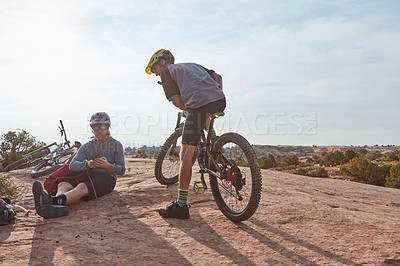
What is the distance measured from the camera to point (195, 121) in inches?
148

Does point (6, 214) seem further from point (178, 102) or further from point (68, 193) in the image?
point (178, 102)

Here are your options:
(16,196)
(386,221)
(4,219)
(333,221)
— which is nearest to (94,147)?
(4,219)

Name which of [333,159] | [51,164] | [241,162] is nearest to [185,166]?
[241,162]

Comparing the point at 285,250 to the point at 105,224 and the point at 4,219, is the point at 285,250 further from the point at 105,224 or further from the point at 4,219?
the point at 4,219

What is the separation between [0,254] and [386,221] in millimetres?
4223

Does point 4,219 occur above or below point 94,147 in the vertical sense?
below

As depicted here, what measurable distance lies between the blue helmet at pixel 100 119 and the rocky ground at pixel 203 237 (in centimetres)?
138

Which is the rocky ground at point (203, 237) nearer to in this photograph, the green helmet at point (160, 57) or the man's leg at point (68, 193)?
the man's leg at point (68, 193)

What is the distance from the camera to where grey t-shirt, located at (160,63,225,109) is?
3701 millimetres

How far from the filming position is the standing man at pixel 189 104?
371 centimetres

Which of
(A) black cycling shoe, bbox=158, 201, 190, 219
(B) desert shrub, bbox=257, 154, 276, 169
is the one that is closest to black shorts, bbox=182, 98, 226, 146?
(A) black cycling shoe, bbox=158, 201, 190, 219

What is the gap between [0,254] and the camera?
258cm

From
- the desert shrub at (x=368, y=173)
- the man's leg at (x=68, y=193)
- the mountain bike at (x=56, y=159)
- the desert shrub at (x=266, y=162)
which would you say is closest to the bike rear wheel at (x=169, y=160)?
the man's leg at (x=68, y=193)

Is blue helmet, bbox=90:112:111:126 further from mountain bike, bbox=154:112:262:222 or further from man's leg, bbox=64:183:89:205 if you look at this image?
mountain bike, bbox=154:112:262:222
